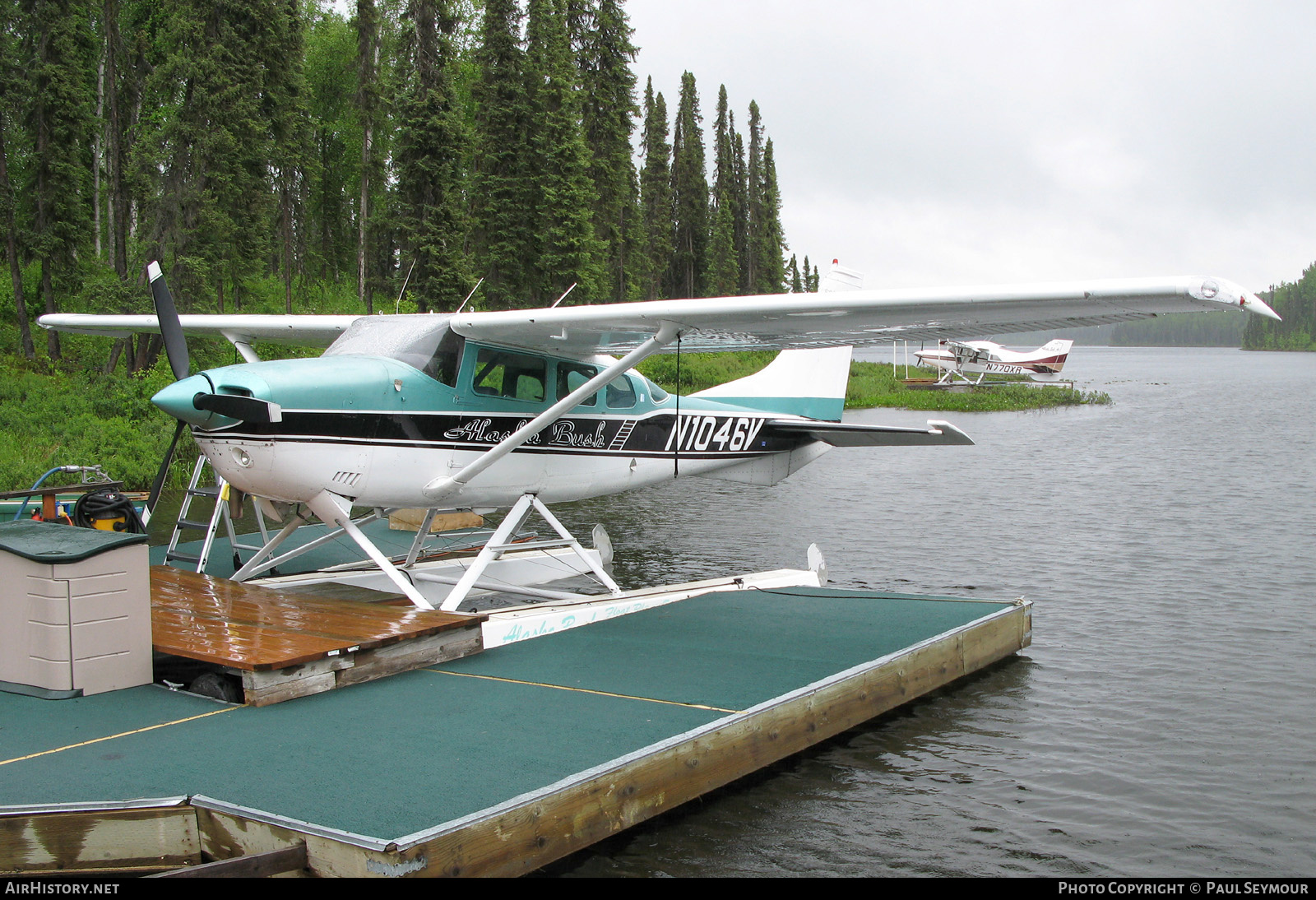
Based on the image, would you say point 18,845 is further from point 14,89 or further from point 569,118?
point 569,118

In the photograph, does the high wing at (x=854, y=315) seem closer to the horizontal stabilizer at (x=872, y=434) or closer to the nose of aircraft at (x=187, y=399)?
the horizontal stabilizer at (x=872, y=434)

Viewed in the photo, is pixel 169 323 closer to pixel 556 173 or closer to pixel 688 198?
pixel 556 173

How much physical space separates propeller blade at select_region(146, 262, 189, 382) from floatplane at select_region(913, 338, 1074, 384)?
162 feet

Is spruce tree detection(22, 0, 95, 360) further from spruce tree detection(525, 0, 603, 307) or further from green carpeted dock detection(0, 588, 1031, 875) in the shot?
green carpeted dock detection(0, 588, 1031, 875)

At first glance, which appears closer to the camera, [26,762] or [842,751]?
[26,762]

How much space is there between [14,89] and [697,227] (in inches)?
1643

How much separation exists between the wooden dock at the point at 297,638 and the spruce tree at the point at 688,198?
53677mm

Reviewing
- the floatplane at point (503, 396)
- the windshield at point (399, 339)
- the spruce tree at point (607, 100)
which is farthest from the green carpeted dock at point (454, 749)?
the spruce tree at point (607, 100)

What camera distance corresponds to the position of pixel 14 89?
22.1m

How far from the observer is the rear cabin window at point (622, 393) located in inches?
348

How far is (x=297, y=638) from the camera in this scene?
225 inches

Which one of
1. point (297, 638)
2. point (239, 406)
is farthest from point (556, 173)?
point (297, 638)

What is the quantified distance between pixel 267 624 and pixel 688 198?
5608 centimetres

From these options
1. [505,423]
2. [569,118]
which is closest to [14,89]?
[569,118]
